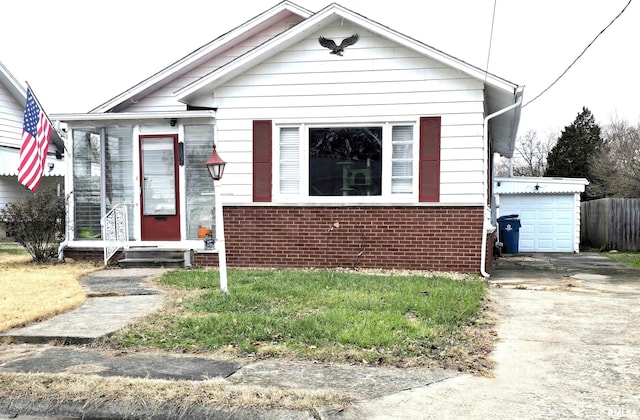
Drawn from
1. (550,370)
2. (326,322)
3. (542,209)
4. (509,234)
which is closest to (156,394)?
(326,322)

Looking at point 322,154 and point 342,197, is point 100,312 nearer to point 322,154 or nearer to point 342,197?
point 342,197

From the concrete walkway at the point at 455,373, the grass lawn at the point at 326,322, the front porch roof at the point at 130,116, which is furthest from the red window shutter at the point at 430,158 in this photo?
the front porch roof at the point at 130,116

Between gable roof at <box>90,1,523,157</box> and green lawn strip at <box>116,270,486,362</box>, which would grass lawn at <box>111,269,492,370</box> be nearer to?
green lawn strip at <box>116,270,486,362</box>

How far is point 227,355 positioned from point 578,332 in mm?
3843

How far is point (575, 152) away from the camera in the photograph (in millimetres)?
38500

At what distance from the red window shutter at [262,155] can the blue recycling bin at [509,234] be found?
369 inches

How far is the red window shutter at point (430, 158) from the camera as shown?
1072 cm

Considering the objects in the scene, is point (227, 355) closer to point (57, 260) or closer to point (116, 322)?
point (116, 322)

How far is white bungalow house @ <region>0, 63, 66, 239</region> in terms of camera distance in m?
20.0

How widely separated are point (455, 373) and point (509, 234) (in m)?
13.9

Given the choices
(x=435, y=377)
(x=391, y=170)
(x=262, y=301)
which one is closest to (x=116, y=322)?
(x=262, y=301)

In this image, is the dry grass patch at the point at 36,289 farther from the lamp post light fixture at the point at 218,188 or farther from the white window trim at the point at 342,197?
the white window trim at the point at 342,197

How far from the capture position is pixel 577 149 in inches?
1511

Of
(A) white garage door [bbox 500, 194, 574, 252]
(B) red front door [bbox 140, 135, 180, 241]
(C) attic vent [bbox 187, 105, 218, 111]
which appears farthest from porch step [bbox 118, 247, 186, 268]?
(A) white garage door [bbox 500, 194, 574, 252]
